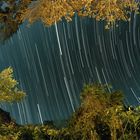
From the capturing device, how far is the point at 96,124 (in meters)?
18.1

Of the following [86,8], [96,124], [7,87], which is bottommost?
[96,124]

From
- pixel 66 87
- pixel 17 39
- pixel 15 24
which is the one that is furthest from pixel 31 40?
pixel 15 24

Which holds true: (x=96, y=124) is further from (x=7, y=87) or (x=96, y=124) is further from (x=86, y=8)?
(x=86, y=8)

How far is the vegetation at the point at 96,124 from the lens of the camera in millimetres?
17500

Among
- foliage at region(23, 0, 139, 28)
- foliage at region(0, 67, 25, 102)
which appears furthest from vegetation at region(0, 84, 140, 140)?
foliage at region(23, 0, 139, 28)

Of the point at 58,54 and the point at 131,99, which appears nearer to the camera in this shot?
the point at 131,99

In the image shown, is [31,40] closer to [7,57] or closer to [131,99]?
[7,57]

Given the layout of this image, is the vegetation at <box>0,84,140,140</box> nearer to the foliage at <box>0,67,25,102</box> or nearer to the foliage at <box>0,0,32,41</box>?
the foliage at <box>0,67,25,102</box>

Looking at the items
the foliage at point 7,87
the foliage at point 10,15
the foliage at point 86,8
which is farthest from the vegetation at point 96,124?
the foliage at point 10,15

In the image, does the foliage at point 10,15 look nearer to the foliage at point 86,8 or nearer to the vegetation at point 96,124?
the foliage at point 86,8

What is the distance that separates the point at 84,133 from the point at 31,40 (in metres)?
69.6

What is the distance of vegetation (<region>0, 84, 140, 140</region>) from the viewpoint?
17.5 metres

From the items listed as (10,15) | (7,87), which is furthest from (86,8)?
(10,15)

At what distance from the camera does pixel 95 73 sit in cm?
7394
